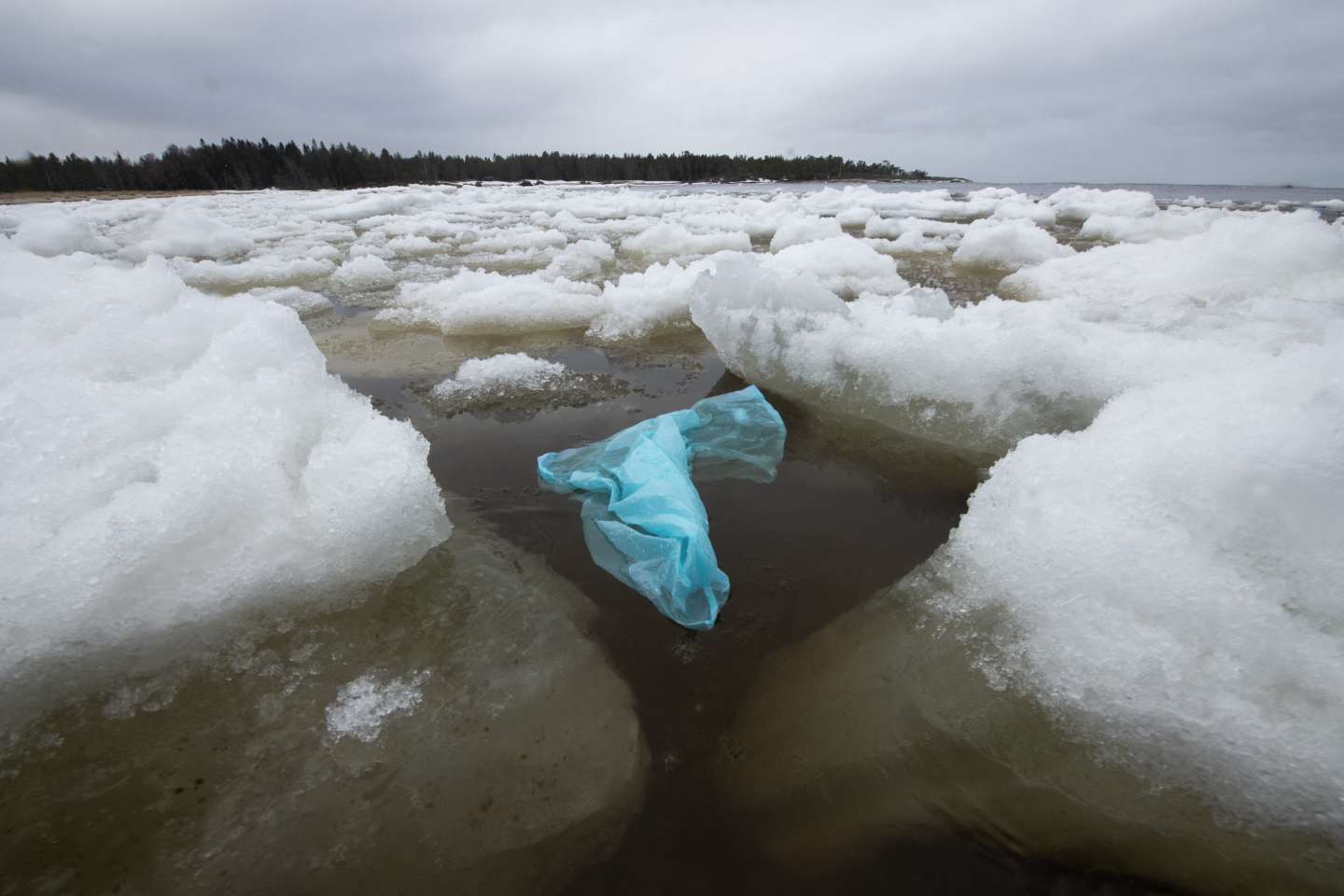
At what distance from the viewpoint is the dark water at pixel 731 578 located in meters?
1.25

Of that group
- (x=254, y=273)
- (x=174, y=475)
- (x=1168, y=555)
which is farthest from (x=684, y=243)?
(x=1168, y=555)

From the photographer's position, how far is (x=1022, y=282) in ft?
20.5

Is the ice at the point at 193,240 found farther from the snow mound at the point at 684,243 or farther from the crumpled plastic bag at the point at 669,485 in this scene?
the crumpled plastic bag at the point at 669,485

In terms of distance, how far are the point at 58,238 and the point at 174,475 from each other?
1183 centimetres

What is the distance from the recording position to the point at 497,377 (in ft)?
12.3

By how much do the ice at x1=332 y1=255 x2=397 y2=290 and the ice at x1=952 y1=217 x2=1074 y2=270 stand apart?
792 centimetres

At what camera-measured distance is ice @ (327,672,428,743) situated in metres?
1.53

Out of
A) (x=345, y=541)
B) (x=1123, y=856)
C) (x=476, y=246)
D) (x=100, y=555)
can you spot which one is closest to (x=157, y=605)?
(x=100, y=555)

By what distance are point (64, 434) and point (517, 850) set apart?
78.6 inches

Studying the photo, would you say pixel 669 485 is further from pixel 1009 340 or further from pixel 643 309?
pixel 643 309

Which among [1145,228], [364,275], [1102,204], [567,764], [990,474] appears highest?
[1102,204]

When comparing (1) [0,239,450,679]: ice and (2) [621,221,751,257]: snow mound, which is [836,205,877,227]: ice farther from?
(1) [0,239,450,679]: ice

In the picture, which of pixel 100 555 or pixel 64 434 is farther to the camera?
pixel 64 434

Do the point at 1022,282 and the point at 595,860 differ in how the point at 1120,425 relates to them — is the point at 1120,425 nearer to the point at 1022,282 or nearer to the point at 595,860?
the point at 595,860
